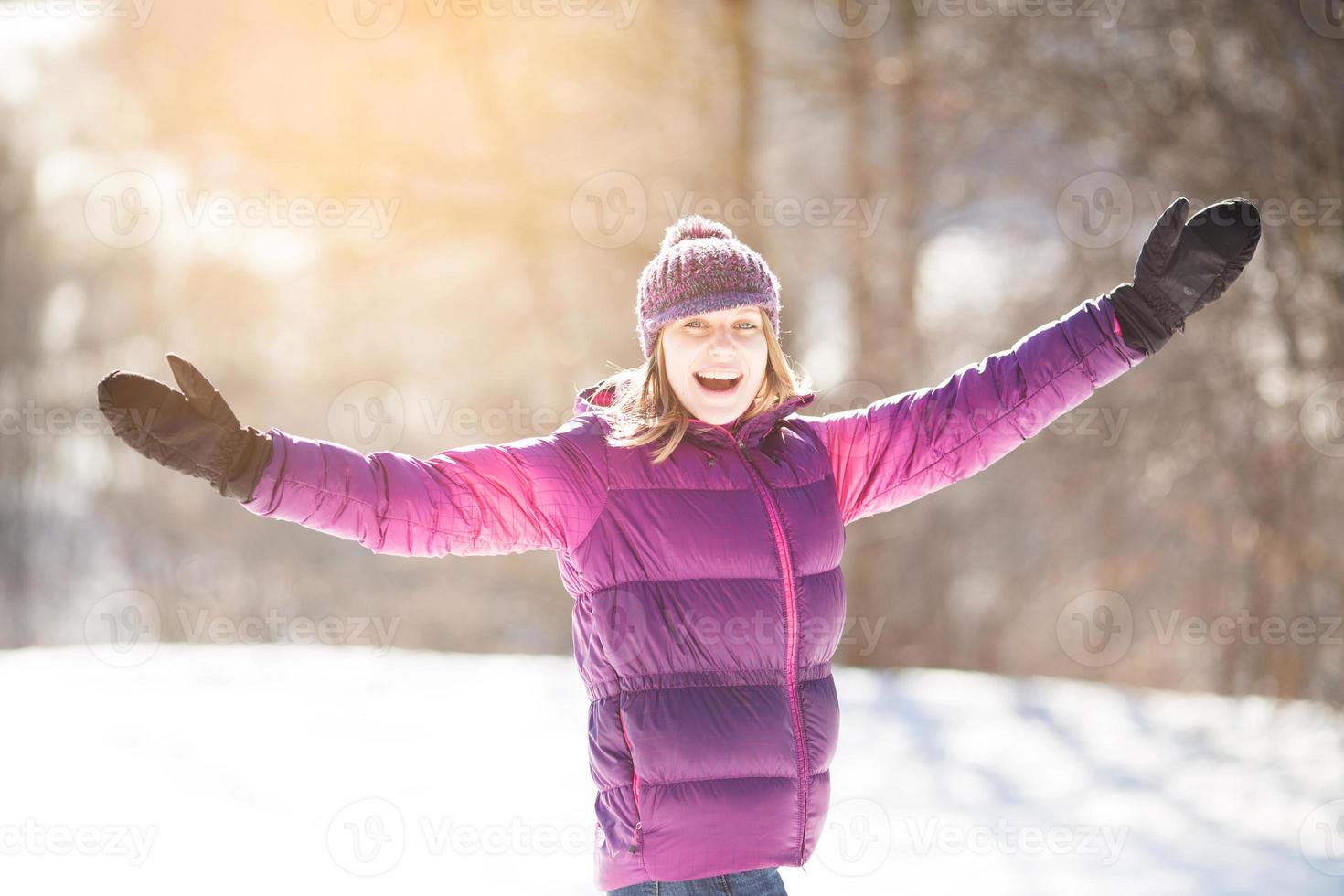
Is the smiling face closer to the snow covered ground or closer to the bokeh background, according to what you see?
the snow covered ground

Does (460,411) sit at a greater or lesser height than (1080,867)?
greater

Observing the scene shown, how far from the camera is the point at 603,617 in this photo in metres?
1.82

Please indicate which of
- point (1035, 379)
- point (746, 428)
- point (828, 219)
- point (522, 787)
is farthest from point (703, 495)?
point (828, 219)

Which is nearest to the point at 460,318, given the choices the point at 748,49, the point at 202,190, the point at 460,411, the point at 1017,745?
the point at 460,411

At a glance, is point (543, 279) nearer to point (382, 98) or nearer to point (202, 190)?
point (382, 98)

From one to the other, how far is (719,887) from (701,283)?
99 cm

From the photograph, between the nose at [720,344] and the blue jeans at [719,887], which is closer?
the blue jeans at [719,887]

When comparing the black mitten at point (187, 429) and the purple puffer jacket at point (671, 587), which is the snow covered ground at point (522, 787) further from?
the black mitten at point (187, 429)

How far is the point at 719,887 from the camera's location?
1771 mm

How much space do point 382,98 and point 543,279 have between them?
1.55 metres

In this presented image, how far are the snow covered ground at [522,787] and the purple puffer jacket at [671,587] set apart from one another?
4.90ft

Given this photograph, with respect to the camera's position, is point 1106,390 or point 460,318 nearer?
point 1106,390

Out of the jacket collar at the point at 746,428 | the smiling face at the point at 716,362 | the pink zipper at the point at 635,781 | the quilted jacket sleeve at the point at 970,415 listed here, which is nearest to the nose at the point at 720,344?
the smiling face at the point at 716,362

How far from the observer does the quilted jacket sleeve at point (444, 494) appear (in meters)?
1.72
